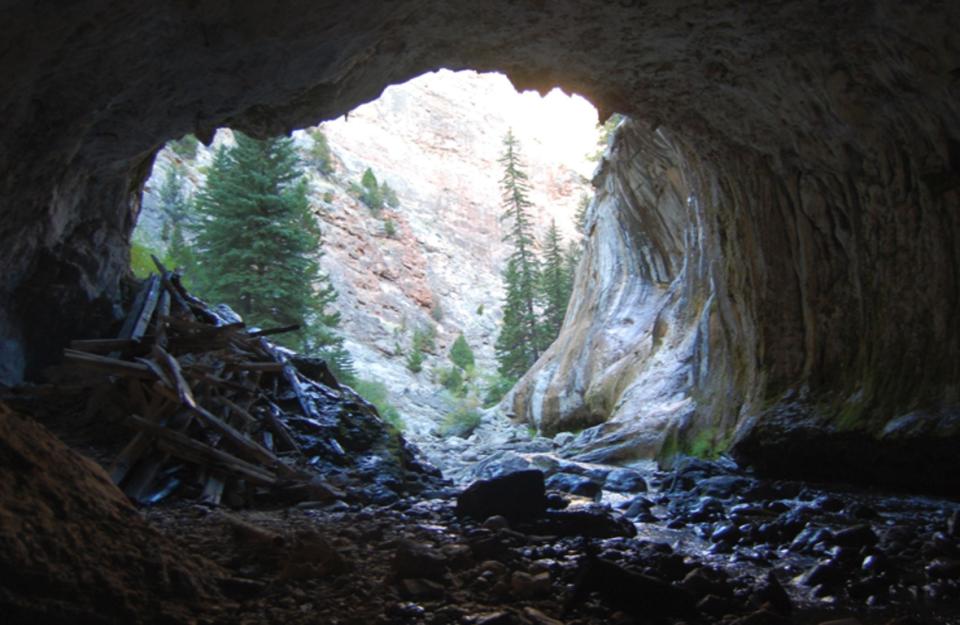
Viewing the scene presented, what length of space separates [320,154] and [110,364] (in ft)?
175

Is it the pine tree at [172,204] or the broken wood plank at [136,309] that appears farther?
the pine tree at [172,204]

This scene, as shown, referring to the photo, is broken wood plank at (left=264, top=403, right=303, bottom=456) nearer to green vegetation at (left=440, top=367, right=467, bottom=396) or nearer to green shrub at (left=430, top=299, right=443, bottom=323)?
green vegetation at (left=440, top=367, right=467, bottom=396)

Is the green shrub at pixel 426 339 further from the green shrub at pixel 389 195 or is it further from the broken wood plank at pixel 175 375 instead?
the broken wood plank at pixel 175 375

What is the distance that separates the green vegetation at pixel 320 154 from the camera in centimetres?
5675

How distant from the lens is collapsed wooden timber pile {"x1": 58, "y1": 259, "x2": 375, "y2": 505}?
6.47 meters

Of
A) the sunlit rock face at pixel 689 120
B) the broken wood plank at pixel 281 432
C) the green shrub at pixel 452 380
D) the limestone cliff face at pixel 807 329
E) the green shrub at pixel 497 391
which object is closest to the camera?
the sunlit rock face at pixel 689 120

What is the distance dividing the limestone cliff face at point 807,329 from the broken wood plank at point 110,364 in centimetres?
809

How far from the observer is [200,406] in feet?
24.9

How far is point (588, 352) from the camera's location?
67.8ft

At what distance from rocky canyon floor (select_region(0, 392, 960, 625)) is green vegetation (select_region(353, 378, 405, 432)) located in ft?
63.8

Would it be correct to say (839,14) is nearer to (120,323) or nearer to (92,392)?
(92,392)

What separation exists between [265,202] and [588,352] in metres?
12.6

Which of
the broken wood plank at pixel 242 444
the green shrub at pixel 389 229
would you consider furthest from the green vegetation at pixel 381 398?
the green shrub at pixel 389 229

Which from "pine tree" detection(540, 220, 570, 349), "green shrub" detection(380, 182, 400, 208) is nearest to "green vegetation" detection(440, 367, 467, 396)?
"pine tree" detection(540, 220, 570, 349)
